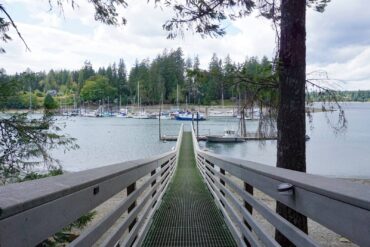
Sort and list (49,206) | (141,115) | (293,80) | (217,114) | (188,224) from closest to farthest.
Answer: (49,206)
(293,80)
(188,224)
(217,114)
(141,115)

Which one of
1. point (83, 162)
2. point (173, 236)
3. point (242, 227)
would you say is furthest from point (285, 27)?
point (83, 162)

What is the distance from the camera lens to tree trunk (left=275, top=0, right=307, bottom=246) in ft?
16.9

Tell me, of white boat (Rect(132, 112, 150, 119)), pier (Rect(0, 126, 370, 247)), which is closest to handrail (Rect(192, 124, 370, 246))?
pier (Rect(0, 126, 370, 247))

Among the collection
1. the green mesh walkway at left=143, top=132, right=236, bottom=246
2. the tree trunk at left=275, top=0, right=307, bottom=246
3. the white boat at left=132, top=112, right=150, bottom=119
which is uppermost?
the tree trunk at left=275, top=0, right=307, bottom=246

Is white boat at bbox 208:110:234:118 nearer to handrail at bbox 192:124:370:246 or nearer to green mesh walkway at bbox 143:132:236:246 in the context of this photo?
green mesh walkway at bbox 143:132:236:246

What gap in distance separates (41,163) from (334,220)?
660cm

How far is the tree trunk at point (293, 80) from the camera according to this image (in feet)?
16.9

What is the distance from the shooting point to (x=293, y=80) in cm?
514

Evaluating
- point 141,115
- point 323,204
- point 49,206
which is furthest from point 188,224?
point 141,115

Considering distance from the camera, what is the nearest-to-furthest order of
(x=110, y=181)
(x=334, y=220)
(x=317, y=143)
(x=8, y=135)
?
(x=334, y=220)
(x=110, y=181)
(x=8, y=135)
(x=317, y=143)

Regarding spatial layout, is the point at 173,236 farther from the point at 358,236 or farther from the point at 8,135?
the point at 358,236

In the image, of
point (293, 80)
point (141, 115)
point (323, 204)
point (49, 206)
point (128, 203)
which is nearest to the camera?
point (49, 206)

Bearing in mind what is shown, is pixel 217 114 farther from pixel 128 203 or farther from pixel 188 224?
pixel 128 203

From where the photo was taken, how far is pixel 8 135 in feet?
22.3
